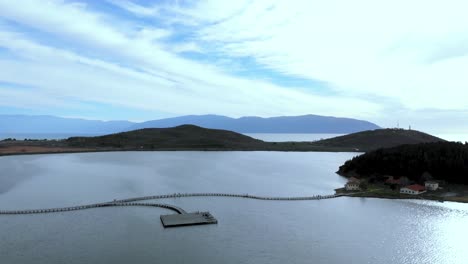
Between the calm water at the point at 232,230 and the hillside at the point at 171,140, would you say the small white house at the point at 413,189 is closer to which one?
the calm water at the point at 232,230

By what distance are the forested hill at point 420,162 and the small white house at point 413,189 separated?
4.52 m

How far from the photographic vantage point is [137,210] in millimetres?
40156

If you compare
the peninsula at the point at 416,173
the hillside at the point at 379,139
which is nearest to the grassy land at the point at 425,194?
the peninsula at the point at 416,173

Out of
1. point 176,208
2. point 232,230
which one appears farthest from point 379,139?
point 232,230

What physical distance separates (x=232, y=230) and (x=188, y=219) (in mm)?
5029

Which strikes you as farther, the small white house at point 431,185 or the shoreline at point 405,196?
the small white house at point 431,185

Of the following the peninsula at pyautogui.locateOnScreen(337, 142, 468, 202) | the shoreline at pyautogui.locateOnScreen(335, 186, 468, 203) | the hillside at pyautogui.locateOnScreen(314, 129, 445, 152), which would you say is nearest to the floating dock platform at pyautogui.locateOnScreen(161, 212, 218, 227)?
the shoreline at pyautogui.locateOnScreen(335, 186, 468, 203)

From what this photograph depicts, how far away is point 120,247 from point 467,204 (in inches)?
1561

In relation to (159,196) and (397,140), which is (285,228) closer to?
(159,196)

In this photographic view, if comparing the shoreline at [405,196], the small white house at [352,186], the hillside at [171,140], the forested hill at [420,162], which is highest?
the hillside at [171,140]

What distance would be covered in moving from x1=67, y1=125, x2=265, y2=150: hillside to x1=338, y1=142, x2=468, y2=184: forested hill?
3003 inches

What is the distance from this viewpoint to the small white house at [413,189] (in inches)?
1969

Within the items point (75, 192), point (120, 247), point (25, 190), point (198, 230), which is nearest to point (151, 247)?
point (120, 247)

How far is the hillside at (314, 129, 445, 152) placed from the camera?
142 metres
